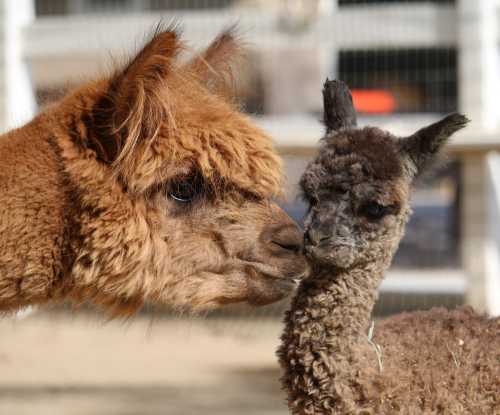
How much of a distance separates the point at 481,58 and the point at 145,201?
535 cm

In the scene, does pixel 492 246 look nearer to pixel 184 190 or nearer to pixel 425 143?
pixel 425 143

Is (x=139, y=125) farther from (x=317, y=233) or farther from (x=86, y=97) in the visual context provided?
(x=317, y=233)

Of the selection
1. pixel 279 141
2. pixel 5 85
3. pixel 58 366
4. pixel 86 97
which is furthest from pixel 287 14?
pixel 86 97

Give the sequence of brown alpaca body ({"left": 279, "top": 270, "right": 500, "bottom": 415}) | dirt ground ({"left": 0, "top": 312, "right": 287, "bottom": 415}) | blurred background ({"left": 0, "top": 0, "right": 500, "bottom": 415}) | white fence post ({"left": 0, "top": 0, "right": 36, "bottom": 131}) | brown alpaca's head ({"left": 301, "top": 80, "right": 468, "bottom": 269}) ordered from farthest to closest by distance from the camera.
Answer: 1. white fence post ({"left": 0, "top": 0, "right": 36, "bottom": 131})
2. blurred background ({"left": 0, "top": 0, "right": 500, "bottom": 415})
3. dirt ground ({"left": 0, "top": 312, "right": 287, "bottom": 415})
4. brown alpaca's head ({"left": 301, "top": 80, "right": 468, "bottom": 269})
5. brown alpaca body ({"left": 279, "top": 270, "right": 500, "bottom": 415})

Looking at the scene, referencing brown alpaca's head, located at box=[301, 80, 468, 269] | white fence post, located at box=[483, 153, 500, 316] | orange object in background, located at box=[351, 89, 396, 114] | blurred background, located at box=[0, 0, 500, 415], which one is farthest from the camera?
orange object in background, located at box=[351, 89, 396, 114]

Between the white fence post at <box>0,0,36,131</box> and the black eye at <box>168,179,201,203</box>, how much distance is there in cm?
570

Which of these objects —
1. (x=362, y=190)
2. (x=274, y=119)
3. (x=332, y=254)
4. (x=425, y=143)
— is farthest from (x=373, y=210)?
(x=274, y=119)

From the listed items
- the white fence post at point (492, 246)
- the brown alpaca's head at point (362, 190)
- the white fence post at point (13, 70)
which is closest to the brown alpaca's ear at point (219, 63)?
the brown alpaca's head at point (362, 190)

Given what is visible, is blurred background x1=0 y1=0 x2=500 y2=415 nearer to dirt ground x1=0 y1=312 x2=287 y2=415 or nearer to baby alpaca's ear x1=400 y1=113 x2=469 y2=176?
dirt ground x1=0 y1=312 x2=287 y2=415

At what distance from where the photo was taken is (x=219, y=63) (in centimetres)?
297

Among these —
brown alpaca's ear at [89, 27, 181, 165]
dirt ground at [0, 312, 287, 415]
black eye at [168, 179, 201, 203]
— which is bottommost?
dirt ground at [0, 312, 287, 415]

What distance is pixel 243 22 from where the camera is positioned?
25.5 ft

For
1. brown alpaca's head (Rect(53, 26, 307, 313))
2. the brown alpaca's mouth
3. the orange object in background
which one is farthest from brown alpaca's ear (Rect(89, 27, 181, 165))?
the orange object in background

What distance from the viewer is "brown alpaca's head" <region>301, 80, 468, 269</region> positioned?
2.96 metres
